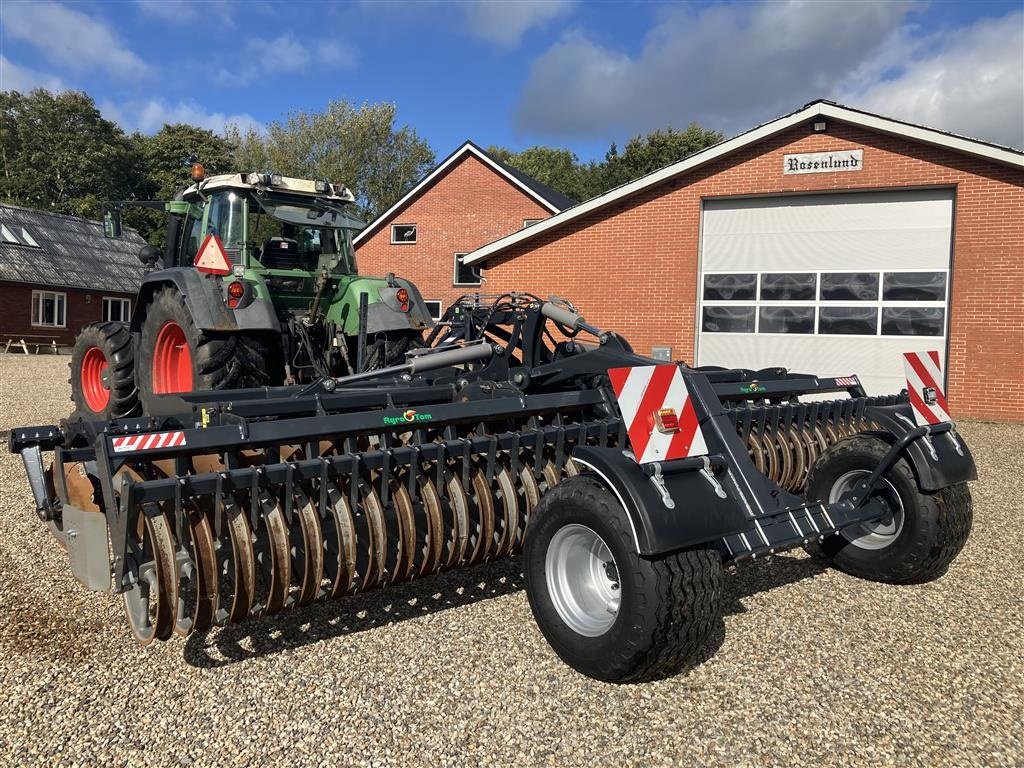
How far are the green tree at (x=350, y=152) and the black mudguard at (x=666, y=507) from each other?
40350 millimetres

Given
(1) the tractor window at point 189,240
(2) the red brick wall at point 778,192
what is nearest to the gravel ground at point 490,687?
(1) the tractor window at point 189,240

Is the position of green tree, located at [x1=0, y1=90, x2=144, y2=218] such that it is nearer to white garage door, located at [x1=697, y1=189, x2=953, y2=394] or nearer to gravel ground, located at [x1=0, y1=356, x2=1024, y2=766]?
white garage door, located at [x1=697, y1=189, x2=953, y2=394]

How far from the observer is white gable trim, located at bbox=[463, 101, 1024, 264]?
1078 centimetres

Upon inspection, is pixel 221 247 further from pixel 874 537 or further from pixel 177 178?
pixel 177 178

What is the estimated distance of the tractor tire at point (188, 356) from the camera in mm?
5746

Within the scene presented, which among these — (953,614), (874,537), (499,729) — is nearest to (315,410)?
(499,729)

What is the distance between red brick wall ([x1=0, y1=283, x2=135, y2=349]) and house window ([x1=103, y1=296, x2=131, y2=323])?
26 cm

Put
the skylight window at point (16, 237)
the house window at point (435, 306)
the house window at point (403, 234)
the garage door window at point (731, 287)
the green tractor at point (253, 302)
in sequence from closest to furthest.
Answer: the green tractor at point (253, 302) → the garage door window at point (731, 287) → the house window at point (435, 306) → the house window at point (403, 234) → the skylight window at point (16, 237)

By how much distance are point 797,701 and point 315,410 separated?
2.57 metres

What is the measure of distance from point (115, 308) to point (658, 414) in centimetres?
3205

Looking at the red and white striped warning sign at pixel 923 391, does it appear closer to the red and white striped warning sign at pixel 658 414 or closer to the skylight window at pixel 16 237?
the red and white striped warning sign at pixel 658 414

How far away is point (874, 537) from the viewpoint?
168 inches

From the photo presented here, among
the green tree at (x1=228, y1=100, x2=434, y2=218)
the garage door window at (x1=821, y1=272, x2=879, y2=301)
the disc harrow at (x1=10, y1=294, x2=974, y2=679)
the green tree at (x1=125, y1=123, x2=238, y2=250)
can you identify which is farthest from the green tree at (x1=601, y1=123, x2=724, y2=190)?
the disc harrow at (x1=10, y1=294, x2=974, y2=679)

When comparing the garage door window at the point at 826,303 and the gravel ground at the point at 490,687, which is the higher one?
the garage door window at the point at 826,303
